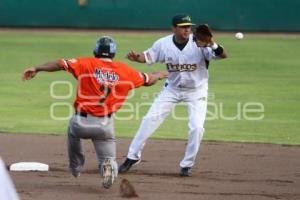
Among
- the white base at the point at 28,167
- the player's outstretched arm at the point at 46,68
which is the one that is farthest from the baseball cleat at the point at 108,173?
the white base at the point at 28,167

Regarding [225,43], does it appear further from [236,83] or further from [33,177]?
[33,177]

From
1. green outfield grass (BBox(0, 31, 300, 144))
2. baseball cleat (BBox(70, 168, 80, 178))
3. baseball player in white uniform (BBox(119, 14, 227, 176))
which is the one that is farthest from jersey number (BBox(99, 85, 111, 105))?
green outfield grass (BBox(0, 31, 300, 144))

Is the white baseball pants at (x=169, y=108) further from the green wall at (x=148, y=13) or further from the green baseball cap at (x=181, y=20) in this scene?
the green wall at (x=148, y=13)

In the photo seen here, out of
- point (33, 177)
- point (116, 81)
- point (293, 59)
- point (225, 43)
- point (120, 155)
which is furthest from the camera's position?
point (225, 43)

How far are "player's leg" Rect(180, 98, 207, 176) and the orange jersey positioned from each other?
1419mm

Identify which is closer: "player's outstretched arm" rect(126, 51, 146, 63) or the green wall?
"player's outstretched arm" rect(126, 51, 146, 63)

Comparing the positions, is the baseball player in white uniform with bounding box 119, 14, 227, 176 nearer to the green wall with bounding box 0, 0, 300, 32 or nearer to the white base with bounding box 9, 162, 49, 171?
the white base with bounding box 9, 162, 49, 171

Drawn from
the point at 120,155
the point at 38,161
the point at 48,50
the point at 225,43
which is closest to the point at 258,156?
the point at 120,155

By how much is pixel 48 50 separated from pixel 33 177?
15417 millimetres

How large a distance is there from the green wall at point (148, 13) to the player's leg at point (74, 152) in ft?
69.4

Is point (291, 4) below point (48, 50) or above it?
above

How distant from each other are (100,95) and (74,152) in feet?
2.31

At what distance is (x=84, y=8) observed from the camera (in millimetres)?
29172

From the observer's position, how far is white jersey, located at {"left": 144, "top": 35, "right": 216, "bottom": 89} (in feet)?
29.2
